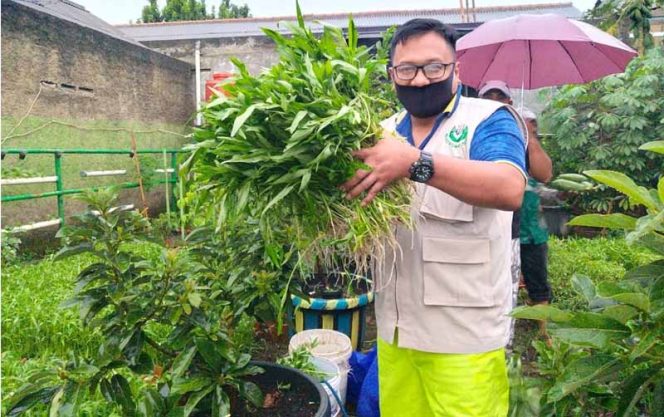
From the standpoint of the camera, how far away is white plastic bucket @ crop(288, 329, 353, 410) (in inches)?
106

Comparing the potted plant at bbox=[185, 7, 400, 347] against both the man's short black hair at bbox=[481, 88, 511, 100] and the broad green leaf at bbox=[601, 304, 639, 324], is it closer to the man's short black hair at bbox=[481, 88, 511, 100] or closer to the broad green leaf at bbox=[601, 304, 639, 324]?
the broad green leaf at bbox=[601, 304, 639, 324]

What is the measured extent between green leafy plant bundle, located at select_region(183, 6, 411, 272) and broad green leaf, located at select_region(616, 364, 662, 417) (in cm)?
68

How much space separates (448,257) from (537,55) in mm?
2738

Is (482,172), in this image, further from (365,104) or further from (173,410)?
(173,410)

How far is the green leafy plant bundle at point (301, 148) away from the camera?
127cm

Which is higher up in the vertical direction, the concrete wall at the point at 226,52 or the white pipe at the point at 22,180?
the concrete wall at the point at 226,52

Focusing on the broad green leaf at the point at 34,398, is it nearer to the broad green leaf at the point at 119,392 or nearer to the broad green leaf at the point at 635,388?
the broad green leaf at the point at 119,392

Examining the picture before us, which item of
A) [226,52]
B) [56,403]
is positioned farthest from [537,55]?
[226,52]

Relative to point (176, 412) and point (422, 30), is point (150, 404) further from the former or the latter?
point (422, 30)

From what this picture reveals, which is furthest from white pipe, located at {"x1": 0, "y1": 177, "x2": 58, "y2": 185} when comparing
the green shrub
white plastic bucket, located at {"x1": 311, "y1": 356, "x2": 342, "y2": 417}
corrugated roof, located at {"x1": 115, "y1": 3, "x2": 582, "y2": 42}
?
corrugated roof, located at {"x1": 115, "y1": 3, "x2": 582, "y2": 42}

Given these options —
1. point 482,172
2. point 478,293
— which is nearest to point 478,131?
point 482,172

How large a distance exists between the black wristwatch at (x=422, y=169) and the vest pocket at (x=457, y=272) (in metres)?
0.33

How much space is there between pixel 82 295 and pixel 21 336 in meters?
2.08

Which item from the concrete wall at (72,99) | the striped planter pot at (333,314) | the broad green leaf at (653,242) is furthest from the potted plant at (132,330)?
the concrete wall at (72,99)
